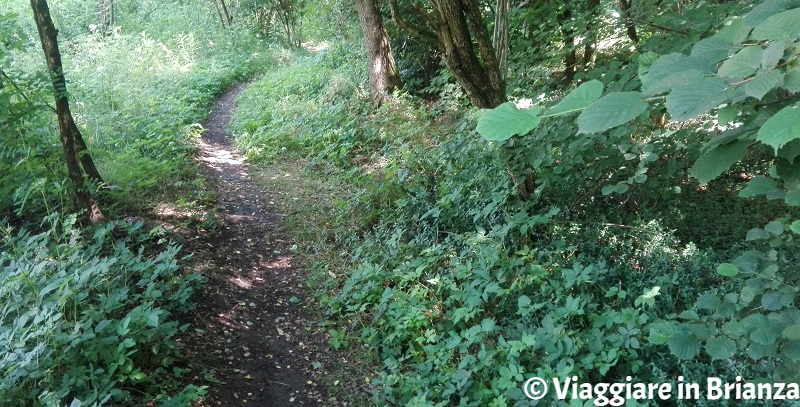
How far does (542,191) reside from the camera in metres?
4.80

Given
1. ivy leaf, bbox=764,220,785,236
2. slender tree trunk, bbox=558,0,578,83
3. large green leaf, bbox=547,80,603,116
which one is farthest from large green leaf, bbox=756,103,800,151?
slender tree trunk, bbox=558,0,578,83

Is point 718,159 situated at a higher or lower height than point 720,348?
higher

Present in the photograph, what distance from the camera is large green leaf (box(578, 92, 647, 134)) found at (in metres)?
1.09

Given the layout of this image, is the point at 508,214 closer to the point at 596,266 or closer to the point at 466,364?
the point at 596,266

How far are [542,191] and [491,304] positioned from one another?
1384mm

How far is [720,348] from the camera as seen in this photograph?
2.06 meters

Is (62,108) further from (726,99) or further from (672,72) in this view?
(726,99)

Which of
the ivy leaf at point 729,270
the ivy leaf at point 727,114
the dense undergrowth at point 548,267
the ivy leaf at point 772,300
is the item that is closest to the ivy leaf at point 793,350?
the dense undergrowth at point 548,267

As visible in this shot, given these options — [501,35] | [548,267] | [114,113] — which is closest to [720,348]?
[548,267]

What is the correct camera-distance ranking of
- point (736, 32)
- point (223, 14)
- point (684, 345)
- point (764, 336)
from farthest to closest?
1. point (223, 14)
2. point (684, 345)
3. point (764, 336)
4. point (736, 32)

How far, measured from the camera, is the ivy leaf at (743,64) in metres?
1.07

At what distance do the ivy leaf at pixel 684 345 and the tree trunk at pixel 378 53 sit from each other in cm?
824
